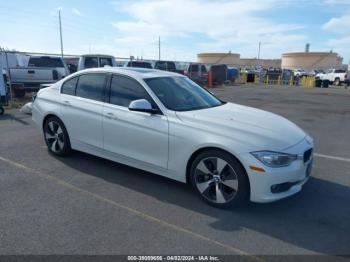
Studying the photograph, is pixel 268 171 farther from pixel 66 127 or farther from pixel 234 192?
pixel 66 127

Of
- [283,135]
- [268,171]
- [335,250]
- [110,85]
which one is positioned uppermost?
[110,85]

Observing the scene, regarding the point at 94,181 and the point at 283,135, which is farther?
the point at 94,181

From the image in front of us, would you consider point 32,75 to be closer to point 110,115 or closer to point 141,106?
point 110,115

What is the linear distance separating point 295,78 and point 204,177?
3733cm

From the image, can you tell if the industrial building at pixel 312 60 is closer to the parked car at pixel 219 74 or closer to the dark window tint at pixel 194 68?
the parked car at pixel 219 74

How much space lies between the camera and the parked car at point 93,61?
1569 cm

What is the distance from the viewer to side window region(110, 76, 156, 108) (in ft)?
15.3

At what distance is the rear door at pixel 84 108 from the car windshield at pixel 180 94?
3.07ft

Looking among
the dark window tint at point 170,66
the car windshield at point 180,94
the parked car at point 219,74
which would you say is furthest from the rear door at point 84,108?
the parked car at point 219,74

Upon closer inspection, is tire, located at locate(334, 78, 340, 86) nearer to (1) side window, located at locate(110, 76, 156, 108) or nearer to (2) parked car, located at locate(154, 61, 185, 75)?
(2) parked car, located at locate(154, 61, 185, 75)

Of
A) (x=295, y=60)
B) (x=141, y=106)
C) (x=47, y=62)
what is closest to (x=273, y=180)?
(x=141, y=106)

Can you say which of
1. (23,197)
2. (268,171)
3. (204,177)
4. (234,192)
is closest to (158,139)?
(204,177)

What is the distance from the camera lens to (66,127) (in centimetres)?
552

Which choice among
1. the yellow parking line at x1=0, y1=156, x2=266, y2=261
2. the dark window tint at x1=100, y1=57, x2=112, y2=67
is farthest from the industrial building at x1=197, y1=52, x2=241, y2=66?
the yellow parking line at x1=0, y1=156, x2=266, y2=261
